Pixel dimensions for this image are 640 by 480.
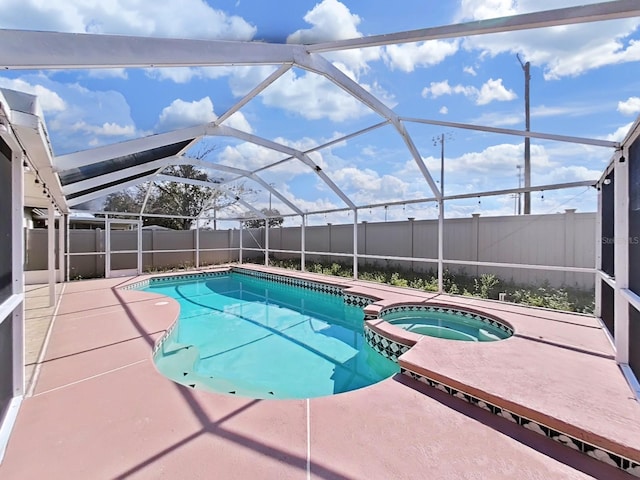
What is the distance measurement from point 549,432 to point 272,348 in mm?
3663

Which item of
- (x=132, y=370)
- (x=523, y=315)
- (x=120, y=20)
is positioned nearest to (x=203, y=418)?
(x=132, y=370)

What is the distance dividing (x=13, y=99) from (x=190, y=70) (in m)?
A: 2.09

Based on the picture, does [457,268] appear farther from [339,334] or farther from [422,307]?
[339,334]

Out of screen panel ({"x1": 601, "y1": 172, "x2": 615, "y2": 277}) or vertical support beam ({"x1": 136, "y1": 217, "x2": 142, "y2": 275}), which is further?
vertical support beam ({"x1": 136, "y1": 217, "x2": 142, "y2": 275})

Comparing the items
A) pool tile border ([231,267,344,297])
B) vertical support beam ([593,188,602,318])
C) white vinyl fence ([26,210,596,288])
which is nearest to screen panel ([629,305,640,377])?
vertical support beam ([593,188,602,318])

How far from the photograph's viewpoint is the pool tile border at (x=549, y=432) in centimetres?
188

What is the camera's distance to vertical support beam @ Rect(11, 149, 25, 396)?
2.36 metres

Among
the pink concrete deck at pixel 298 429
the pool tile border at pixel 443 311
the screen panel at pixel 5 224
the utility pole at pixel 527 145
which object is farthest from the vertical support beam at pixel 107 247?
the utility pole at pixel 527 145

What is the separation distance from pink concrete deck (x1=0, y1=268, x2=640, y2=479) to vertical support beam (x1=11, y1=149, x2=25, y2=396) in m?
0.29

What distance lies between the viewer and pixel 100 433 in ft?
6.94

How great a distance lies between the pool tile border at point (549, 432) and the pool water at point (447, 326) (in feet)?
8.25

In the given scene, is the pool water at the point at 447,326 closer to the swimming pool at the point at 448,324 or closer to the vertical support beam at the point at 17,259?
the swimming pool at the point at 448,324

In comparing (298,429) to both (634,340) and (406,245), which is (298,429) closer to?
(634,340)

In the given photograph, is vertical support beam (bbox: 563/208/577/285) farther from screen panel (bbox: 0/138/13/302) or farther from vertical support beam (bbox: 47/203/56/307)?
vertical support beam (bbox: 47/203/56/307)
